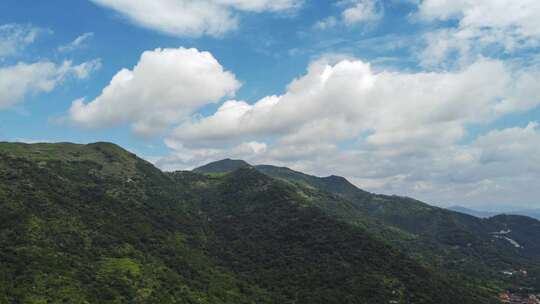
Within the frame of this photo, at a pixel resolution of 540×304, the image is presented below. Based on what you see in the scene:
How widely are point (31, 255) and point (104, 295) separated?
35.8 m

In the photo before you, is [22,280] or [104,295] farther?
[104,295]

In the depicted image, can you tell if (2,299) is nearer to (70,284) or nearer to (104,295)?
(70,284)

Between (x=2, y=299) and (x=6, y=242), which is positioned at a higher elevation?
(x=6, y=242)

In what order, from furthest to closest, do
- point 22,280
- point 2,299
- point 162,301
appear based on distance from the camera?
1. point 162,301
2. point 22,280
3. point 2,299

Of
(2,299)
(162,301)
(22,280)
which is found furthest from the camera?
(162,301)

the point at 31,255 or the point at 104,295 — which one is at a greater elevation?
the point at 31,255

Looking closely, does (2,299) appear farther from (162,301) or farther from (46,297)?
(162,301)

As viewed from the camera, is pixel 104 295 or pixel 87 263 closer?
pixel 104 295

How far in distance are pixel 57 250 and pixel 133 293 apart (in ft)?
132

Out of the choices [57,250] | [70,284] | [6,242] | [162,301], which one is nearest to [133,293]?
[162,301]

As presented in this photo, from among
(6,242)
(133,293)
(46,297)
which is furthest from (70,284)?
(6,242)

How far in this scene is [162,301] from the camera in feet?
632

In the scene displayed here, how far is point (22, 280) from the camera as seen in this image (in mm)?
166500

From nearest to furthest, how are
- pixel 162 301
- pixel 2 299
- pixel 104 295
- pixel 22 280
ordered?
pixel 2 299
pixel 22 280
pixel 104 295
pixel 162 301
